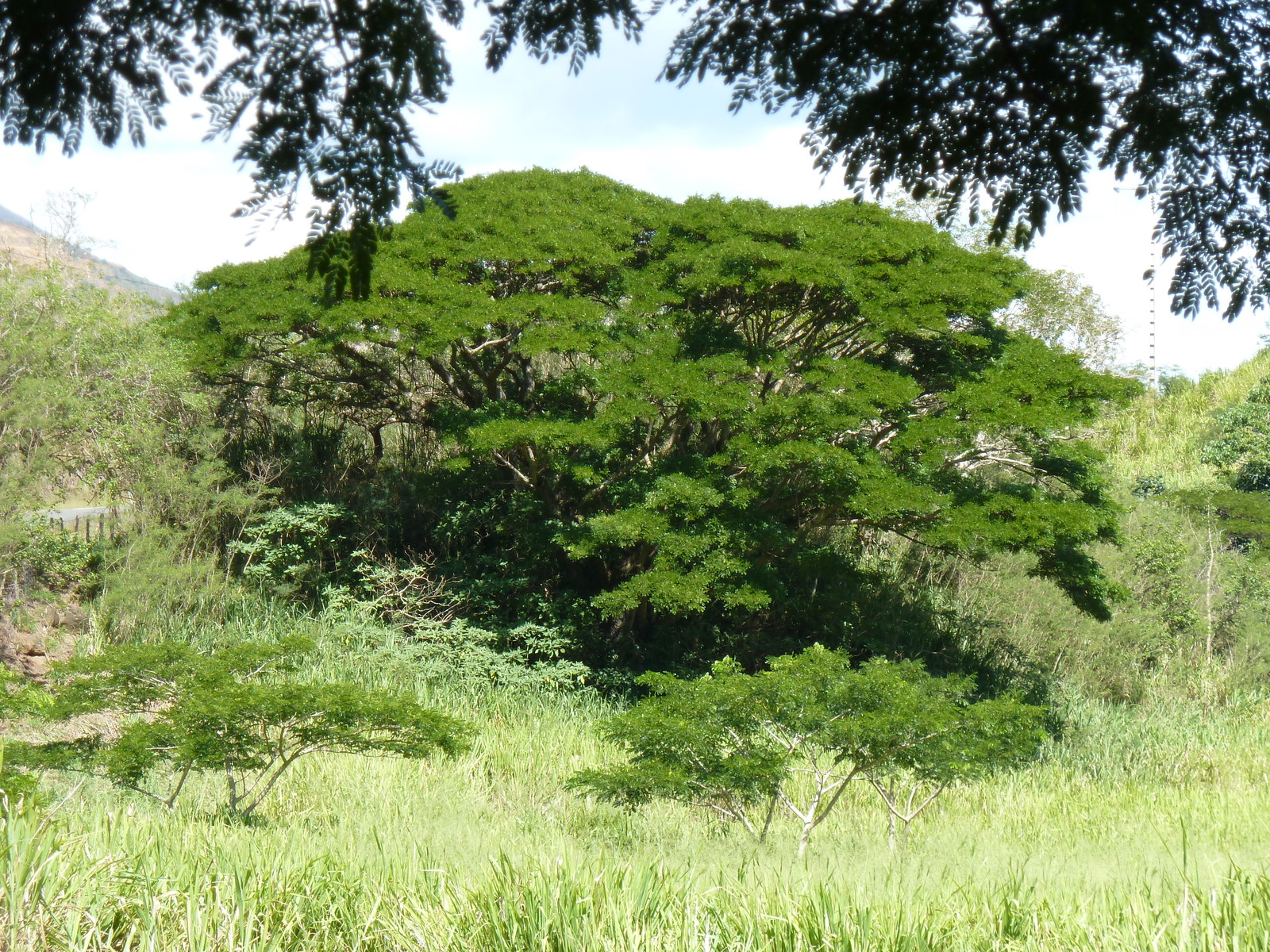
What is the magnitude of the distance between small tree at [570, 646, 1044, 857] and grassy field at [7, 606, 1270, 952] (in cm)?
34

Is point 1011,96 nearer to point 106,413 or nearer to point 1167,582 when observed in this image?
point 106,413

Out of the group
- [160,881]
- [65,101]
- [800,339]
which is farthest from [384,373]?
[65,101]

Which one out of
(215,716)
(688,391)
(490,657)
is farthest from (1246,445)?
(215,716)

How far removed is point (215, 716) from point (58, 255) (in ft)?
44.1

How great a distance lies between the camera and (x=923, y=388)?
12.1 m

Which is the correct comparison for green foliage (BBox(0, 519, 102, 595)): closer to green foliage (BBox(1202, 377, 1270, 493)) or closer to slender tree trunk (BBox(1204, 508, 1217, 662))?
slender tree trunk (BBox(1204, 508, 1217, 662))

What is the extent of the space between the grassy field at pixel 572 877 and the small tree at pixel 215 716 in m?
0.31

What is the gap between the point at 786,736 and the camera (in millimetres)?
6445

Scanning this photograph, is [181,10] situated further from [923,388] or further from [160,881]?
[923,388]

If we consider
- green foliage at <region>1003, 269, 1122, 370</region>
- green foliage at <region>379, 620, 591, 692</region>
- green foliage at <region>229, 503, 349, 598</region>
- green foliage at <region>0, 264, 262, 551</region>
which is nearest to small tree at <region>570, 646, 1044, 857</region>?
green foliage at <region>379, 620, 591, 692</region>

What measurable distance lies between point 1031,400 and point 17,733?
10.1 meters

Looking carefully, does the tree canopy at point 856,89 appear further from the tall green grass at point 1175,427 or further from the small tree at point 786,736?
the tall green grass at point 1175,427

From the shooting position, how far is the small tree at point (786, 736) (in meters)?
6.12

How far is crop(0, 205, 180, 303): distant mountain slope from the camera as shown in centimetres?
1295
